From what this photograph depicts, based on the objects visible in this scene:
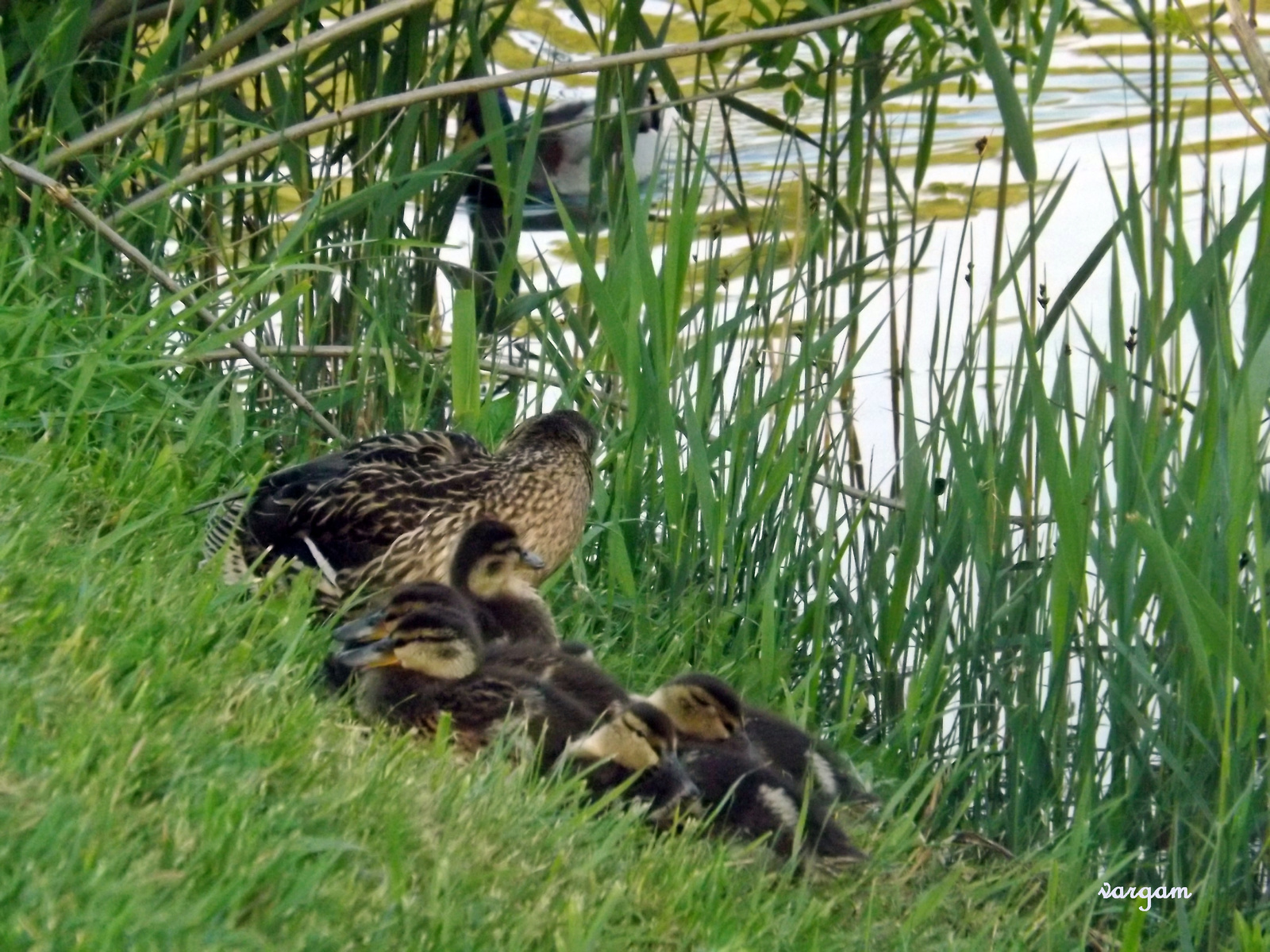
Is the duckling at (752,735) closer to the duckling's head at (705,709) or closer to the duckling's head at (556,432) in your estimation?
the duckling's head at (705,709)

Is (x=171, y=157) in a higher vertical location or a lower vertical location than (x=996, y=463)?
higher

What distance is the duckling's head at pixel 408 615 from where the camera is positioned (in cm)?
337

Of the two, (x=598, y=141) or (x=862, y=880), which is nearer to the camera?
(x=862, y=880)

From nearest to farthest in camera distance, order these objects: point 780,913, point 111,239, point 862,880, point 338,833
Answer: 1. point 338,833
2. point 780,913
3. point 862,880
4. point 111,239

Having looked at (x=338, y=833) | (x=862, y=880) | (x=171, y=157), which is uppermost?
(x=171, y=157)

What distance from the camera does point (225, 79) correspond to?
4.61 metres

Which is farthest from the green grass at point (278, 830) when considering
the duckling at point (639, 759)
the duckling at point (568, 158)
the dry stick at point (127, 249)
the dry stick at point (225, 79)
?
the duckling at point (568, 158)

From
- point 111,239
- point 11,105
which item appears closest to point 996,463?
point 111,239

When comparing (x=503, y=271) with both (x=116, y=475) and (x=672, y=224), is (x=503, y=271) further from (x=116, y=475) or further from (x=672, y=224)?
(x=116, y=475)

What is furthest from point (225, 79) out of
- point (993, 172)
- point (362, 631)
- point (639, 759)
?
point (993, 172)

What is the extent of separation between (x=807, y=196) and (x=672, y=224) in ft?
2.20

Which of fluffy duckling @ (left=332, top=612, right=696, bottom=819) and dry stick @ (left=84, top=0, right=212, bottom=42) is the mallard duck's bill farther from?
dry stick @ (left=84, top=0, right=212, bottom=42)

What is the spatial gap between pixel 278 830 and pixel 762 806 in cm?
117

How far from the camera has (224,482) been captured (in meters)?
4.25
